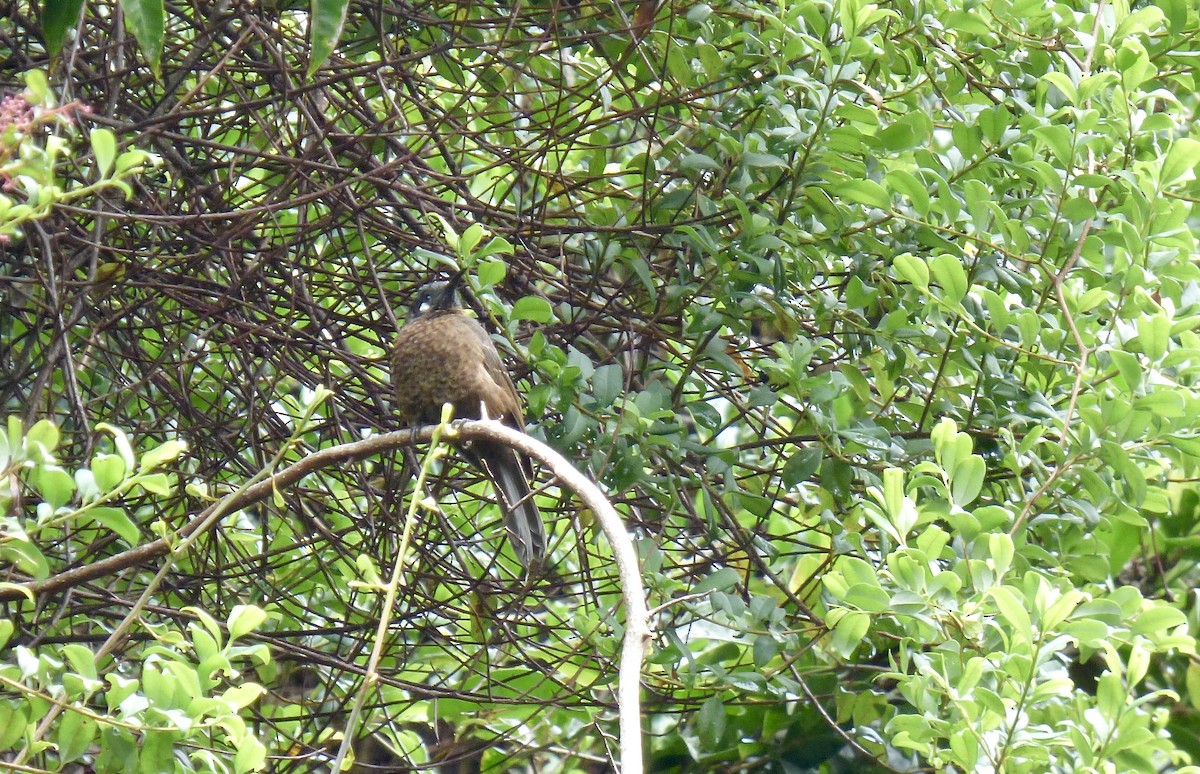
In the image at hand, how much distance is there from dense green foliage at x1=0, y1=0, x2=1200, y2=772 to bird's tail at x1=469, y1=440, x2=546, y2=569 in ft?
0.32

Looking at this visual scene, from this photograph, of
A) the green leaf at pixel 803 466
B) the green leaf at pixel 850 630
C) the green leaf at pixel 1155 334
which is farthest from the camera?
the green leaf at pixel 803 466

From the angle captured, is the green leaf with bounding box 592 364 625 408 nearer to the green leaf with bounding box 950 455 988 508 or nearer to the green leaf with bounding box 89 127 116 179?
the green leaf with bounding box 950 455 988 508

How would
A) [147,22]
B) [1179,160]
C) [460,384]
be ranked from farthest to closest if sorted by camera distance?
[460,384]
[1179,160]
[147,22]

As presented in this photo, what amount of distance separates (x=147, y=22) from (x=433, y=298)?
Result: 56.5 inches

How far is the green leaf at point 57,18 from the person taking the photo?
2.45 metres

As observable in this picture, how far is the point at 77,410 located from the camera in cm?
316

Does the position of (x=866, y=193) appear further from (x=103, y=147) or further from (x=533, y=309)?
(x=103, y=147)

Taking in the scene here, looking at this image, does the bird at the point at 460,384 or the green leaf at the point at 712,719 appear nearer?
the green leaf at the point at 712,719

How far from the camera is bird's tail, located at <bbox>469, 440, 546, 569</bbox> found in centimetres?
330

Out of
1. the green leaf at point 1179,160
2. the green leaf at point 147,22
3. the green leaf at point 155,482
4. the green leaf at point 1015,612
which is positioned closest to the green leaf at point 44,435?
the green leaf at point 155,482

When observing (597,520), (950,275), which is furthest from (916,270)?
(597,520)

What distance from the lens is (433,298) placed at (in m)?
3.70

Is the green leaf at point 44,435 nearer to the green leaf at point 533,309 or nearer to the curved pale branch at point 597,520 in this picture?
the curved pale branch at point 597,520

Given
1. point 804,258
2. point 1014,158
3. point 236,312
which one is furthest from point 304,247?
point 1014,158
